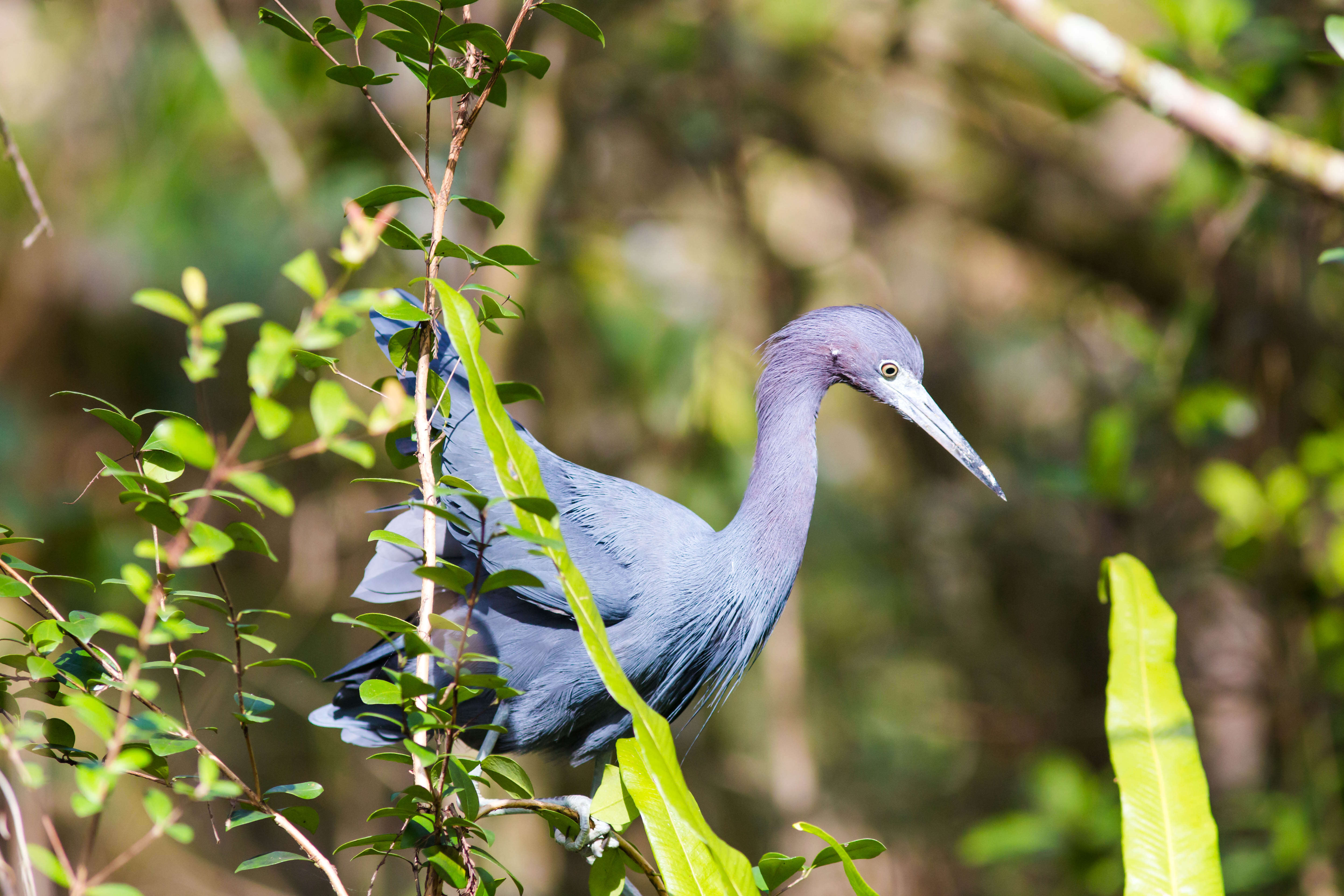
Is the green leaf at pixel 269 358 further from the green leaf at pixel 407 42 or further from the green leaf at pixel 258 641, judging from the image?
the green leaf at pixel 407 42

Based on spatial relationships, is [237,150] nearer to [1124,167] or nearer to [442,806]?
[1124,167]

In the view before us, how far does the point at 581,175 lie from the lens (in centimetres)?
402

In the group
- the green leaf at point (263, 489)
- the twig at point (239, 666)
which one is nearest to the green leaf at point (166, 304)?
the green leaf at point (263, 489)

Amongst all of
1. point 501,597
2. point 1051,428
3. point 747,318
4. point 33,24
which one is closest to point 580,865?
point 747,318

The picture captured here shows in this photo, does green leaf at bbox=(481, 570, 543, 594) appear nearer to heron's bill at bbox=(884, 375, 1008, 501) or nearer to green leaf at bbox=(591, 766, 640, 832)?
green leaf at bbox=(591, 766, 640, 832)

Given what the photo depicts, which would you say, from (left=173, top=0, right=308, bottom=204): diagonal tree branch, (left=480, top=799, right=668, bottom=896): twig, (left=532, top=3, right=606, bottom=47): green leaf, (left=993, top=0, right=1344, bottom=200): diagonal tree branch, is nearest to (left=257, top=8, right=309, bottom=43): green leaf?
(left=532, top=3, right=606, bottom=47): green leaf

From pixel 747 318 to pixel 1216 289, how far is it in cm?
164

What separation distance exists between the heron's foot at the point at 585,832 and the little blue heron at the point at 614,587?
0.20 m

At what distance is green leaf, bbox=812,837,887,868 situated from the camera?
4.10ft

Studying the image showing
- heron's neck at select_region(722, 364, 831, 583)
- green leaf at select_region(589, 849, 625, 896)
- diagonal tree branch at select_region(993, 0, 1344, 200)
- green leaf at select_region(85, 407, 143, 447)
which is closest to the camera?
green leaf at select_region(85, 407, 143, 447)

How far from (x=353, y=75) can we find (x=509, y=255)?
0.26 m

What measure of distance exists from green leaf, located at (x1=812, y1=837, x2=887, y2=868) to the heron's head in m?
0.84

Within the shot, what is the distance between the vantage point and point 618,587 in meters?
1.74

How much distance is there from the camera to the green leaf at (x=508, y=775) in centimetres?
119
